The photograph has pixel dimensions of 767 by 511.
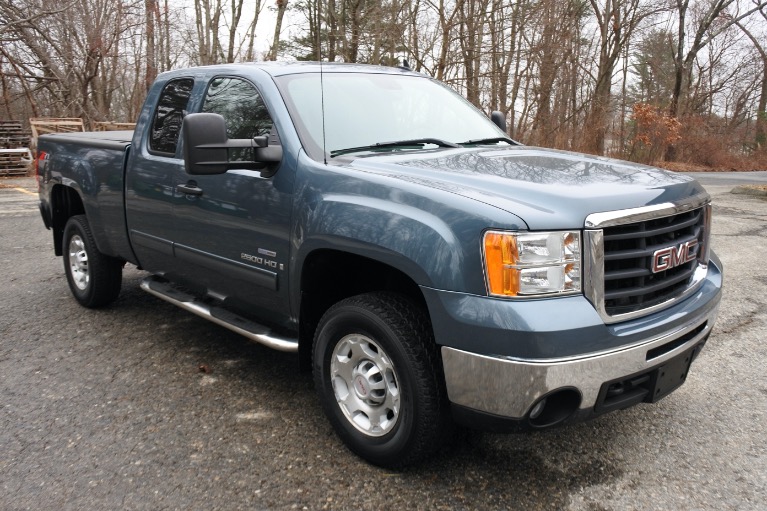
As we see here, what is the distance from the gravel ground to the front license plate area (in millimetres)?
416

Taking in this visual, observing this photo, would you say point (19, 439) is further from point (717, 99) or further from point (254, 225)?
→ point (717, 99)

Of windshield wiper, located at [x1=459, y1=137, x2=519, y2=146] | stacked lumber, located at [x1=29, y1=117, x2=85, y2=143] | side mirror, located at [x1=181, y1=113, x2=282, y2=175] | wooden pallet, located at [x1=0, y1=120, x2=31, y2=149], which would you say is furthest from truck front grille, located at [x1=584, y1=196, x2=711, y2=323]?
wooden pallet, located at [x1=0, y1=120, x2=31, y2=149]

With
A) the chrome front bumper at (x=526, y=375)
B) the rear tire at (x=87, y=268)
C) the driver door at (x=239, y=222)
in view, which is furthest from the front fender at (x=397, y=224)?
the rear tire at (x=87, y=268)

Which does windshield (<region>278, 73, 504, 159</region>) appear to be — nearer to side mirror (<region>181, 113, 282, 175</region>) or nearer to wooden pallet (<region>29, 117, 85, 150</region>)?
side mirror (<region>181, 113, 282, 175</region>)

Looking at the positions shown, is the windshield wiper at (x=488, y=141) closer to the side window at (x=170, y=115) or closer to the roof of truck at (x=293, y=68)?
the roof of truck at (x=293, y=68)

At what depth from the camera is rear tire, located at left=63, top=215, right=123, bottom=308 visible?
510 centimetres

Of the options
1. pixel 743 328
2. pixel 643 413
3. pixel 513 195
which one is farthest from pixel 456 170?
pixel 743 328

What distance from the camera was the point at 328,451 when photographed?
3061 millimetres

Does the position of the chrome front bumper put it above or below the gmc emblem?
below

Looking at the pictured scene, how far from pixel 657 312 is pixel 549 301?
625 mm

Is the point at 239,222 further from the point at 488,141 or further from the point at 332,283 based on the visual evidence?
the point at 488,141

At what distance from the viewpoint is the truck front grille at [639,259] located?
2.43 m

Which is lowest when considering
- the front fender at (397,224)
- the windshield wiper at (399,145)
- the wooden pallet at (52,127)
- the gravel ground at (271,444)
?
the gravel ground at (271,444)

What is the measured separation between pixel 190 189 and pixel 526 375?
240 centimetres
